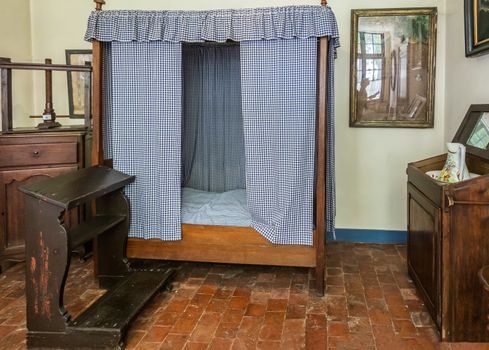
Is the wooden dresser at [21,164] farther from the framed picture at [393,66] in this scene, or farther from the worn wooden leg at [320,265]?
the framed picture at [393,66]

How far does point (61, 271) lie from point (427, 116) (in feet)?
→ 10.8

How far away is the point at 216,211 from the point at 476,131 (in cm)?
185

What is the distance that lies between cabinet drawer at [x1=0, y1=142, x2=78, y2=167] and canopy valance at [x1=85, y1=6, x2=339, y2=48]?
0.95m

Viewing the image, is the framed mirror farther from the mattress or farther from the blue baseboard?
the mattress

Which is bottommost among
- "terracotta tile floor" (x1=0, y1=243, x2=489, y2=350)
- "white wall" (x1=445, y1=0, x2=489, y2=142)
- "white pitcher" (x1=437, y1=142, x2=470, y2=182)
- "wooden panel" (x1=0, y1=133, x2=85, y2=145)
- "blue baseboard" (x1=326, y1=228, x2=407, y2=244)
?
"terracotta tile floor" (x1=0, y1=243, x2=489, y2=350)

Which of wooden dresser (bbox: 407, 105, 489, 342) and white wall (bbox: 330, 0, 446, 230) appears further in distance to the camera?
white wall (bbox: 330, 0, 446, 230)

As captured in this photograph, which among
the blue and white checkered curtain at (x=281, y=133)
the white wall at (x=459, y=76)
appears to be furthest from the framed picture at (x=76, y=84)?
the white wall at (x=459, y=76)

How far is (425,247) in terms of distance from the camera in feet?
8.92

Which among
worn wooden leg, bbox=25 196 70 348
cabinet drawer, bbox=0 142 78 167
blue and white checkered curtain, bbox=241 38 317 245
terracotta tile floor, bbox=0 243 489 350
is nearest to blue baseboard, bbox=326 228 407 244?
terracotta tile floor, bbox=0 243 489 350

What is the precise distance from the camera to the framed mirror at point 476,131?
8.95ft

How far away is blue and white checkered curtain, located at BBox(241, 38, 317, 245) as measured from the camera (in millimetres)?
2885

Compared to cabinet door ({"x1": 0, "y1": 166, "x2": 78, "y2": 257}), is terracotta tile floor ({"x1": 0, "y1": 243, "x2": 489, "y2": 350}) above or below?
below

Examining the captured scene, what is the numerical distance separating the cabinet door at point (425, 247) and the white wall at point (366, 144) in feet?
3.10

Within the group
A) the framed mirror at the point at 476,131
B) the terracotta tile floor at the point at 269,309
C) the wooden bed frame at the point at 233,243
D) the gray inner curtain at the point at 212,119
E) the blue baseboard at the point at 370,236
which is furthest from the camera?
the blue baseboard at the point at 370,236
